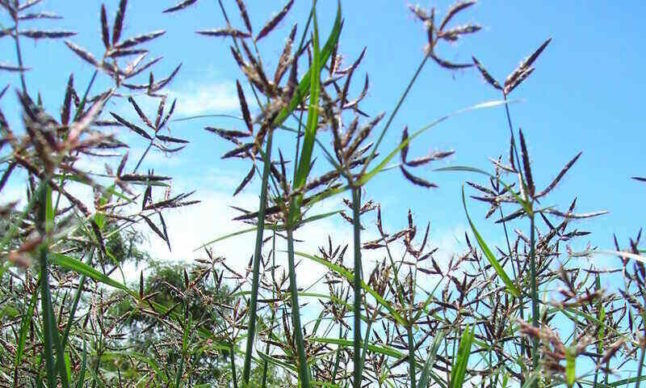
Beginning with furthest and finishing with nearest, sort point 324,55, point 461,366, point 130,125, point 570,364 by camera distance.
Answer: point 130,125 → point 461,366 → point 324,55 → point 570,364

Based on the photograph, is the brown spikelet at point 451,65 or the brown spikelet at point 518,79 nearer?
the brown spikelet at point 451,65

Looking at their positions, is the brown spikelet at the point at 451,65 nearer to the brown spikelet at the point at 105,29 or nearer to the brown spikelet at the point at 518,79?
the brown spikelet at the point at 518,79

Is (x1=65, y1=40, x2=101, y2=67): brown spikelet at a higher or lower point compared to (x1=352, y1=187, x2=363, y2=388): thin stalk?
higher

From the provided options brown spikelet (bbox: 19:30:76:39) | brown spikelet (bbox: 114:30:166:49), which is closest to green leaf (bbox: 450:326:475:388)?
brown spikelet (bbox: 114:30:166:49)

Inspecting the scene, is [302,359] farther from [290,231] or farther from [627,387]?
[627,387]

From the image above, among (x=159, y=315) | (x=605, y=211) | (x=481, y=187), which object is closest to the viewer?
(x=605, y=211)

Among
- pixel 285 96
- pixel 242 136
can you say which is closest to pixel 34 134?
pixel 285 96

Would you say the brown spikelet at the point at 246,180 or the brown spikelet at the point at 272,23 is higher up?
the brown spikelet at the point at 272,23

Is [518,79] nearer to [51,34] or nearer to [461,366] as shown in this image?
[461,366]

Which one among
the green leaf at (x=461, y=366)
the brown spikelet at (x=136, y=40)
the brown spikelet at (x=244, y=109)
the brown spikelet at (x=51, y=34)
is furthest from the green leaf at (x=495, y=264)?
the brown spikelet at (x=51, y=34)

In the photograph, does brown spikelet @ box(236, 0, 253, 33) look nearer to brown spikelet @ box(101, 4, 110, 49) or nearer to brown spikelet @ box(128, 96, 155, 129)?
brown spikelet @ box(101, 4, 110, 49)

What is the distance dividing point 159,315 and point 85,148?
1.04 meters

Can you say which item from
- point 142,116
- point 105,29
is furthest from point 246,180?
point 142,116

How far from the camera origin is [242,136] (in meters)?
1.40
